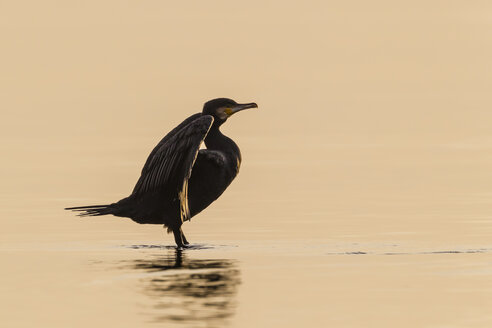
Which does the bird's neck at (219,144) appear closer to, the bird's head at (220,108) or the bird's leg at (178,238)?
the bird's head at (220,108)

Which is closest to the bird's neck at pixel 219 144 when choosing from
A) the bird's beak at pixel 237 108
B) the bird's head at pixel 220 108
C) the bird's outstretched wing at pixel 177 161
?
the bird's head at pixel 220 108

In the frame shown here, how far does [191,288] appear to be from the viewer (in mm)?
13930

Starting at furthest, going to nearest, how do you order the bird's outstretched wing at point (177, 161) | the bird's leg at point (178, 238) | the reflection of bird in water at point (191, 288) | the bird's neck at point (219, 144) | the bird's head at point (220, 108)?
the bird's head at point (220, 108) < the bird's neck at point (219, 144) < the bird's leg at point (178, 238) < the bird's outstretched wing at point (177, 161) < the reflection of bird in water at point (191, 288)

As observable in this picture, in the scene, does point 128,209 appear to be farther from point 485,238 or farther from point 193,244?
point 485,238

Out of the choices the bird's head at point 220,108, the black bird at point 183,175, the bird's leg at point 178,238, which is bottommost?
the bird's leg at point 178,238

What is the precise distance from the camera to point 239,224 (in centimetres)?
1984

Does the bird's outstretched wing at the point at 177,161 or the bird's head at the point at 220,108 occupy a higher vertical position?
the bird's head at the point at 220,108

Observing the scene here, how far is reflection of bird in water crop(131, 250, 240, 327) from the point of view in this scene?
40.7ft

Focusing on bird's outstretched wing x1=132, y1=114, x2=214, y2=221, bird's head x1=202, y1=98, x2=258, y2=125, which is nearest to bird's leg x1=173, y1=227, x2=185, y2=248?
bird's outstretched wing x1=132, y1=114, x2=214, y2=221

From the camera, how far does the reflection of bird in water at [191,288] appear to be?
1240 centimetres

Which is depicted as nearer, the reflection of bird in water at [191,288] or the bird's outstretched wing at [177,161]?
the reflection of bird in water at [191,288]

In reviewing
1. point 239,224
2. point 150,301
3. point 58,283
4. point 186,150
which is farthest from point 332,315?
point 239,224

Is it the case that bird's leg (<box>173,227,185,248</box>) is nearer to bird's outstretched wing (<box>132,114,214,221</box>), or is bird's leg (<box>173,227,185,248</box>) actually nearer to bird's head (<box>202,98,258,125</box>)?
bird's outstretched wing (<box>132,114,214,221</box>)

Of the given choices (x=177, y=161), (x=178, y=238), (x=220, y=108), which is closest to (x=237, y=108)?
(x=220, y=108)
